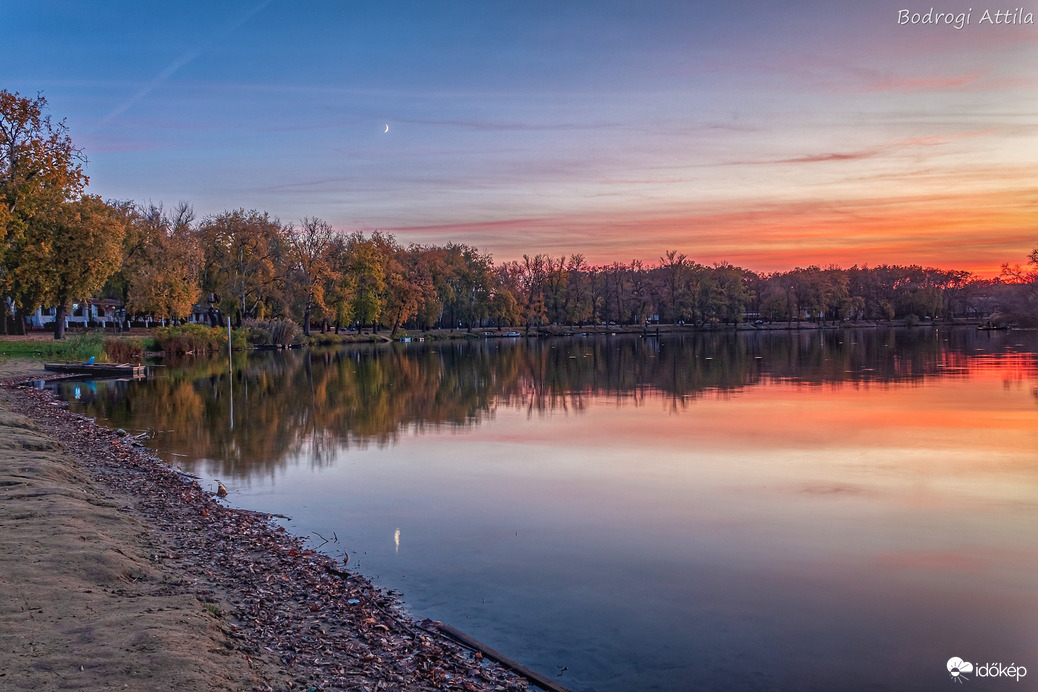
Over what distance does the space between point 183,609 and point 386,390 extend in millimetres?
28136

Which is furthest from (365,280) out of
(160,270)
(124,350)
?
(124,350)

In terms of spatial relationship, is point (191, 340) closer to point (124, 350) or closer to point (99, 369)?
point (124, 350)

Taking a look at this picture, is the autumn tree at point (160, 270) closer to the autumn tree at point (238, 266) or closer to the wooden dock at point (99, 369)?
the autumn tree at point (238, 266)

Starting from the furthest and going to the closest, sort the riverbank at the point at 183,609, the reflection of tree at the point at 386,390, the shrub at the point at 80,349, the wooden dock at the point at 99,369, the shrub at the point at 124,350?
the shrub at the point at 124,350
the shrub at the point at 80,349
the wooden dock at the point at 99,369
the reflection of tree at the point at 386,390
the riverbank at the point at 183,609

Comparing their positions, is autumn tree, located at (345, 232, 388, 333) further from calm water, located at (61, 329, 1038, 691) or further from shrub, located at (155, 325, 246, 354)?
calm water, located at (61, 329, 1038, 691)

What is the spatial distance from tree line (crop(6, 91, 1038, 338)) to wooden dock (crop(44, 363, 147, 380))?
7209mm

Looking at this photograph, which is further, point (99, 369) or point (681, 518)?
point (99, 369)

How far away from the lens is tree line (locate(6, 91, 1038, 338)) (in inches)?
1903

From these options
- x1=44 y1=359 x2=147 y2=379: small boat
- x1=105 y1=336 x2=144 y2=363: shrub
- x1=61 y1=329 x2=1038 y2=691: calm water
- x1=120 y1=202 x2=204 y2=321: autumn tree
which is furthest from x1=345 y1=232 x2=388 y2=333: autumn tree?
x1=61 y1=329 x2=1038 y2=691: calm water

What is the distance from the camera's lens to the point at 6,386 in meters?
32.0

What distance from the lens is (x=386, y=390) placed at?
35.3m

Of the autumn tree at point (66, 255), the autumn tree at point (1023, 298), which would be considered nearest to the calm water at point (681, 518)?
the autumn tree at point (66, 255)

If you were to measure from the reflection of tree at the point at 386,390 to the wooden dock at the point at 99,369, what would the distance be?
208cm

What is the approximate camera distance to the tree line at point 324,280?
48.3 m
